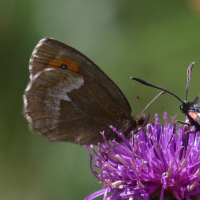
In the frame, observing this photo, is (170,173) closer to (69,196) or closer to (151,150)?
(151,150)

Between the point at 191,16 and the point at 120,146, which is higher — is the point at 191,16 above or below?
above

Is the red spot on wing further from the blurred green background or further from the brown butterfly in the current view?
the blurred green background

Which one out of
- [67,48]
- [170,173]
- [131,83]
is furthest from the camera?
[131,83]

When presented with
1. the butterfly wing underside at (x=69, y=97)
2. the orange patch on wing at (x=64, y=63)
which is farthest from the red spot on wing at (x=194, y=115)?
the orange patch on wing at (x=64, y=63)

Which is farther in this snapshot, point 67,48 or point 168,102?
point 168,102

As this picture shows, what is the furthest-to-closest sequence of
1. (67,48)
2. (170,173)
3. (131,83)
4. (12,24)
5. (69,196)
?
(131,83)
(12,24)
(69,196)
(67,48)
(170,173)

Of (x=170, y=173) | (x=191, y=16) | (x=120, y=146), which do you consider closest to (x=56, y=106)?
(x=120, y=146)
